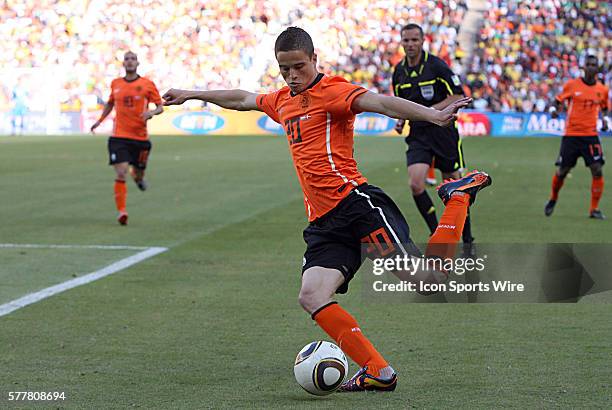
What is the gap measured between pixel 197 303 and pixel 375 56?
1360 inches

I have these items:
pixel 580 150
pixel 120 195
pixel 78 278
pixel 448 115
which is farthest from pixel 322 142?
pixel 580 150

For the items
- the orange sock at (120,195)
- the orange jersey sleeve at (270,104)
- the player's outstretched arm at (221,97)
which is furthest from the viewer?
the orange sock at (120,195)

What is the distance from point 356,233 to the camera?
18.7 feet

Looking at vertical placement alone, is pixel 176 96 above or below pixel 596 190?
above

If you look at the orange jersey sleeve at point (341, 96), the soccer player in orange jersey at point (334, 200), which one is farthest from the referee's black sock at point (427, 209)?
the orange jersey sleeve at point (341, 96)

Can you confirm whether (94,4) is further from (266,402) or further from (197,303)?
(266,402)

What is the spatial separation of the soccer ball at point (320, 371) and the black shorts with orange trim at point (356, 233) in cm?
39

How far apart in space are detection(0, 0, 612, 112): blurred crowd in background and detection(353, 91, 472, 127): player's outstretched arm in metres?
34.7

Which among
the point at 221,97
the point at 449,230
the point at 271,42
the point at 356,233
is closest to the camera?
the point at 356,233

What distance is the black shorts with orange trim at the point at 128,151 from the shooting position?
14.4m

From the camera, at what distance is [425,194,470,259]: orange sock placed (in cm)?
593

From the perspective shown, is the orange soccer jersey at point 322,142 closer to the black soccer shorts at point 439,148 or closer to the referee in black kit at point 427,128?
the referee in black kit at point 427,128

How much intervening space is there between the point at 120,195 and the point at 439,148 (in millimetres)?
4996

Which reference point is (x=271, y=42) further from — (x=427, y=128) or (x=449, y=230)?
(x=449, y=230)
